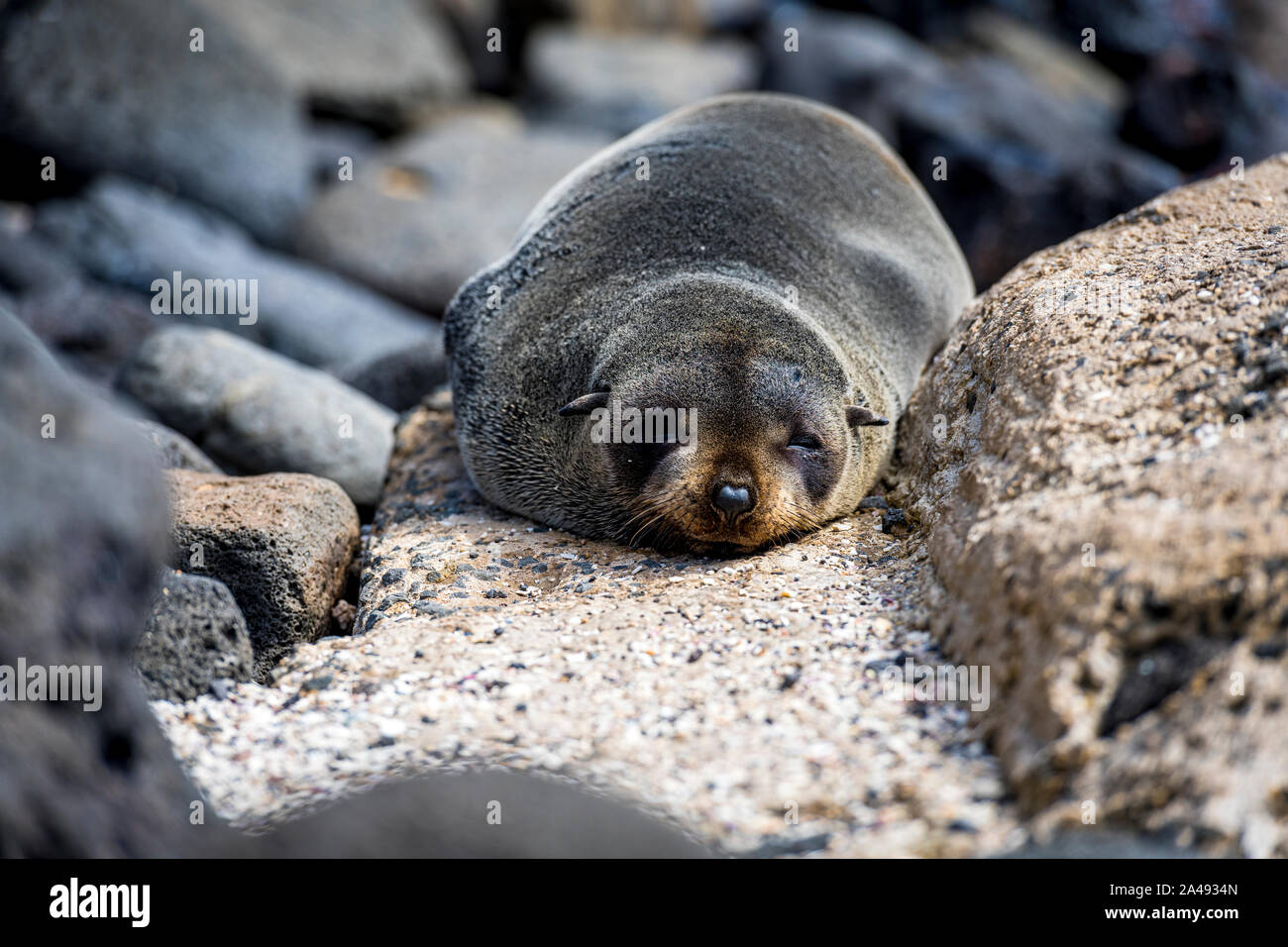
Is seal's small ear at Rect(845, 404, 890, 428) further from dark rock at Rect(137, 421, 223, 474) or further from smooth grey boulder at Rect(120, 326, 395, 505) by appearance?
dark rock at Rect(137, 421, 223, 474)

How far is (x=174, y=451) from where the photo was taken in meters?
5.70

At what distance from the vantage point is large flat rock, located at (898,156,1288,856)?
281 cm

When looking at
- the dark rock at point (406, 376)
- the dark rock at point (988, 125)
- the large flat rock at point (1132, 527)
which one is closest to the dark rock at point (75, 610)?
the large flat rock at point (1132, 527)

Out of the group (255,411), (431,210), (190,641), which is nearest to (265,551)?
(190,641)

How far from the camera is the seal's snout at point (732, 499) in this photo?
4.66 meters

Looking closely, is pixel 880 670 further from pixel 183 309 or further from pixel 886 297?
pixel 183 309

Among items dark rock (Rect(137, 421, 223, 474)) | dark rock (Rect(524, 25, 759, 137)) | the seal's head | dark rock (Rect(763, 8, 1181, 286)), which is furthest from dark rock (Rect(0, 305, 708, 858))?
dark rock (Rect(524, 25, 759, 137))

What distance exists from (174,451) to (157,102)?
6.65 metres

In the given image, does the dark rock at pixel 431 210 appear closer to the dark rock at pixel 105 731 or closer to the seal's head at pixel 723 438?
the seal's head at pixel 723 438

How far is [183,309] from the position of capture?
9.98 metres

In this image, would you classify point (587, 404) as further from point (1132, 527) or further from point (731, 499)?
point (1132, 527)

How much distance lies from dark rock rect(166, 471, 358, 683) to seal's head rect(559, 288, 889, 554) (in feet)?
3.89

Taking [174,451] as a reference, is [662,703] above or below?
below

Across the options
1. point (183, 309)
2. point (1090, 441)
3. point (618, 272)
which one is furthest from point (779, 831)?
point (183, 309)
